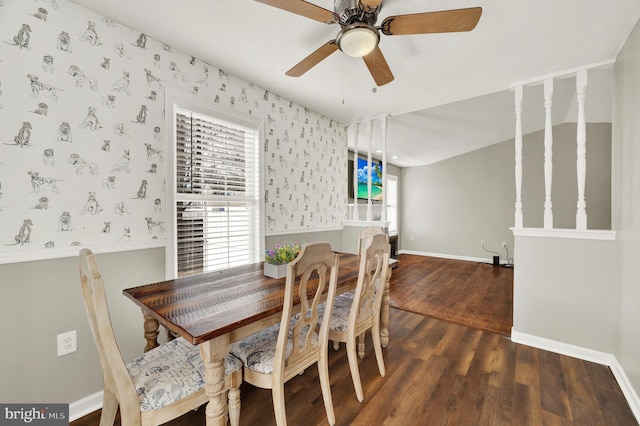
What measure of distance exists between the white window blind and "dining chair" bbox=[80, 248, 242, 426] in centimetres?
97

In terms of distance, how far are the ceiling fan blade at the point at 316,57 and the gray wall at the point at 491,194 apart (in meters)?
5.60

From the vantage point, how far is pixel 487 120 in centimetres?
425

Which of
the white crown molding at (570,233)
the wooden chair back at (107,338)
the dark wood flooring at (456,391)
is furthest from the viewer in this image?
the white crown molding at (570,233)

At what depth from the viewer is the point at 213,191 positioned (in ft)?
7.80

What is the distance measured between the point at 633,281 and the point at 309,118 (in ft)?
10.8

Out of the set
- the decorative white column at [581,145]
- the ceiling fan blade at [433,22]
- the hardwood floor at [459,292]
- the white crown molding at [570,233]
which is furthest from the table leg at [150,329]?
the decorative white column at [581,145]

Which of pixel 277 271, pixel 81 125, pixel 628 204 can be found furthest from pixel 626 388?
pixel 81 125

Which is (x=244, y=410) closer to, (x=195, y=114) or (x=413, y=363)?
(x=413, y=363)

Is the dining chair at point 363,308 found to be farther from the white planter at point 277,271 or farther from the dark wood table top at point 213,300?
the white planter at point 277,271

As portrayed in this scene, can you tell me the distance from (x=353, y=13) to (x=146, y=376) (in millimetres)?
2060

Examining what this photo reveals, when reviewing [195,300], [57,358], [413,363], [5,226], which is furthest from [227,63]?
[413,363]

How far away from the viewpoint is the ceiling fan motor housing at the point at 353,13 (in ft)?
4.52

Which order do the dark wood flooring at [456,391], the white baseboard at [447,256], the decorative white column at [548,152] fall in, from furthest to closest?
1. the white baseboard at [447,256]
2. the decorative white column at [548,152]
3. the dark wood flooring at [456,391]

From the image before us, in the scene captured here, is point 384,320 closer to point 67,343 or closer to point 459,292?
point 459,292
